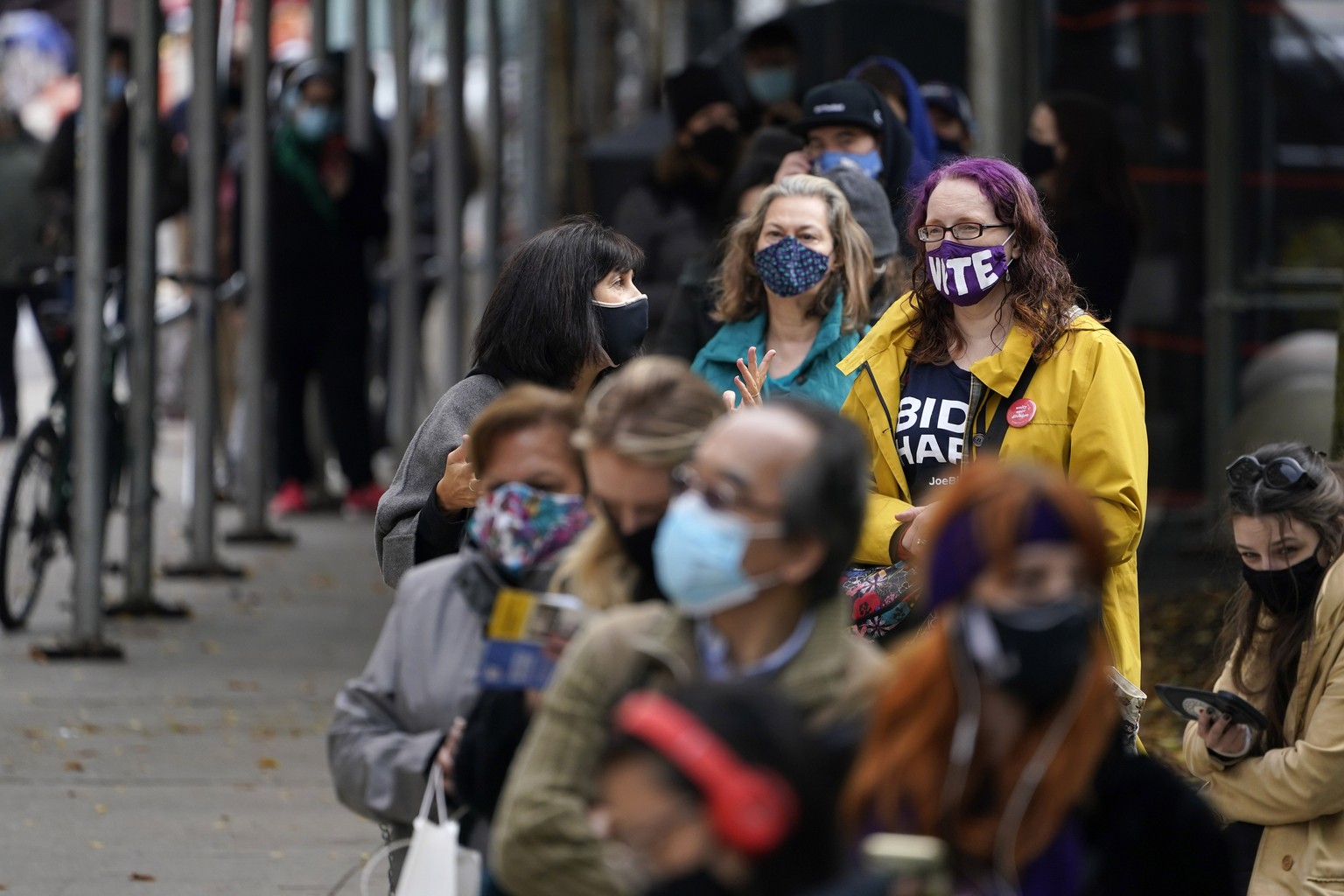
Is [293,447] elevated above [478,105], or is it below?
below

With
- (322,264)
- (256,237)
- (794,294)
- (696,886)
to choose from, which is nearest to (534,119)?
(322,264)

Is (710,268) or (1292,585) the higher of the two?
(710,268)

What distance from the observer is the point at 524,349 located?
4.66m

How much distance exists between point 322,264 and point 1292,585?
9.31m

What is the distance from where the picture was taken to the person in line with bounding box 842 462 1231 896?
2771 millimetres

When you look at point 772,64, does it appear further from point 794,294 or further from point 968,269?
point 968,269

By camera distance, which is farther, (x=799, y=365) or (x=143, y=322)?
(x=143, y=322)

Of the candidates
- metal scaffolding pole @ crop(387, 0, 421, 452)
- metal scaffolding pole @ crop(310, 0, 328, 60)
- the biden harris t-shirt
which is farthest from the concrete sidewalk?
metal scaffolding pole @ crop(310, 0, 328, 60)

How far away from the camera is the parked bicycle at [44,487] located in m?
9.19

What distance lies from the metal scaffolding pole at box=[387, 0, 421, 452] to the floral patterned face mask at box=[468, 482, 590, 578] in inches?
428

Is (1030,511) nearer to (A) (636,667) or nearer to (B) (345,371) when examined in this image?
(A) (636,667)

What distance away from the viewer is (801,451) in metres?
3.00

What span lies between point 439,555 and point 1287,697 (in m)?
1.74

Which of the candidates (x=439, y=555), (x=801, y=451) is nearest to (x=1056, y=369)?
(x=439, y=555)
